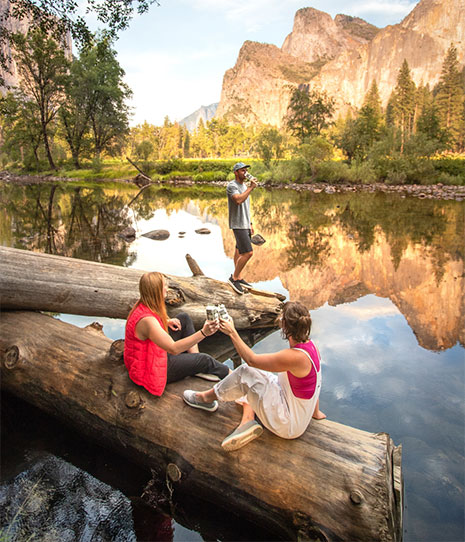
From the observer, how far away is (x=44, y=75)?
51125 millimetres

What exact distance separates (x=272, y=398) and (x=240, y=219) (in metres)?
4.71

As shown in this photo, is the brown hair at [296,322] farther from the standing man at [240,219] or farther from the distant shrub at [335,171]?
the distant shrub at [335,171]

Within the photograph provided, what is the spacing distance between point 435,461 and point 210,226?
1509cm

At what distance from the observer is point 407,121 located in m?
79.2

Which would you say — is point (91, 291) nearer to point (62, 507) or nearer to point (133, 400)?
point (133, 400)

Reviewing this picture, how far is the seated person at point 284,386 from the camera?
2920mm

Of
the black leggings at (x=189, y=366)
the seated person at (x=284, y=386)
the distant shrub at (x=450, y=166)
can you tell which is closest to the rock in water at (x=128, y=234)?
the black leggings at (x=189, y=366)

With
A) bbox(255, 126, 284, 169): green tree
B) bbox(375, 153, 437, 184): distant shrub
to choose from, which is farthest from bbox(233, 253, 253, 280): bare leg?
bbox(255, 126, 284, 169): green tree

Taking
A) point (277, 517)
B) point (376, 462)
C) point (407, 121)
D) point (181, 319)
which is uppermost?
point (407, 121)

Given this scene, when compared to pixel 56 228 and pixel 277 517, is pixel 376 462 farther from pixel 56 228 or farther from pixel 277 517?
pixel 56 228

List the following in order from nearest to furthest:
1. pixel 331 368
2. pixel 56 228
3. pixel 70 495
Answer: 1. pixel 70 495
2. pixel 331 368
3. pixel 56 228

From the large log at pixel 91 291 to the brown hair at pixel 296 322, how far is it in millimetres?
3144

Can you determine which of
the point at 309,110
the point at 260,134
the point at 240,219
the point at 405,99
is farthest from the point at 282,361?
the point at 405,99

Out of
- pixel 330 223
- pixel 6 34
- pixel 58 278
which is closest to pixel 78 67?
pixel 6 34
